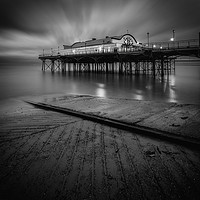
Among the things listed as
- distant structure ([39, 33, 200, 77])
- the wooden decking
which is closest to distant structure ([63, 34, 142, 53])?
distant structure ([39, 33, 200, 77])

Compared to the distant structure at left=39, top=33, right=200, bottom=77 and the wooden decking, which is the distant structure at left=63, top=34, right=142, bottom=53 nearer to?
the distant structure at left=39, top=33, right=200, bottom=77

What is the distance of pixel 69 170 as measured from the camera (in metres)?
2.44

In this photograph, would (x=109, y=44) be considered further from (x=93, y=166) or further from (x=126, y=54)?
(x=93, y=166)

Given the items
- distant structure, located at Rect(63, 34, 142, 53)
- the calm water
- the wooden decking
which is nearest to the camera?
the wooden decking

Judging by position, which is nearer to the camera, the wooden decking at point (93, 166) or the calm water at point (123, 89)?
the wooden decking at point (93, 166)

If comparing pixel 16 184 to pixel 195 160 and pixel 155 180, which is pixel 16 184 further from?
pixel 195 160

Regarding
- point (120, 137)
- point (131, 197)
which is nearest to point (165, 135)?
point (120, 137)

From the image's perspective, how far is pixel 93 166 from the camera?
8.30 feet

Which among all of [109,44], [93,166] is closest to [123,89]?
[93,166]

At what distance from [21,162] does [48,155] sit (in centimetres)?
44

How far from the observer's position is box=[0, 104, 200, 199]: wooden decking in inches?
79.2

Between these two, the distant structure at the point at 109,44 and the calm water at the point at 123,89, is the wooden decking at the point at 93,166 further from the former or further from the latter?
the distant structure at the point at 109,44

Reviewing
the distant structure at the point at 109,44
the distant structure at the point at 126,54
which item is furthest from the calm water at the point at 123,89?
the distant structure at the point at 109,44

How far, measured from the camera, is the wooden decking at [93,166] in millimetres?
2012
